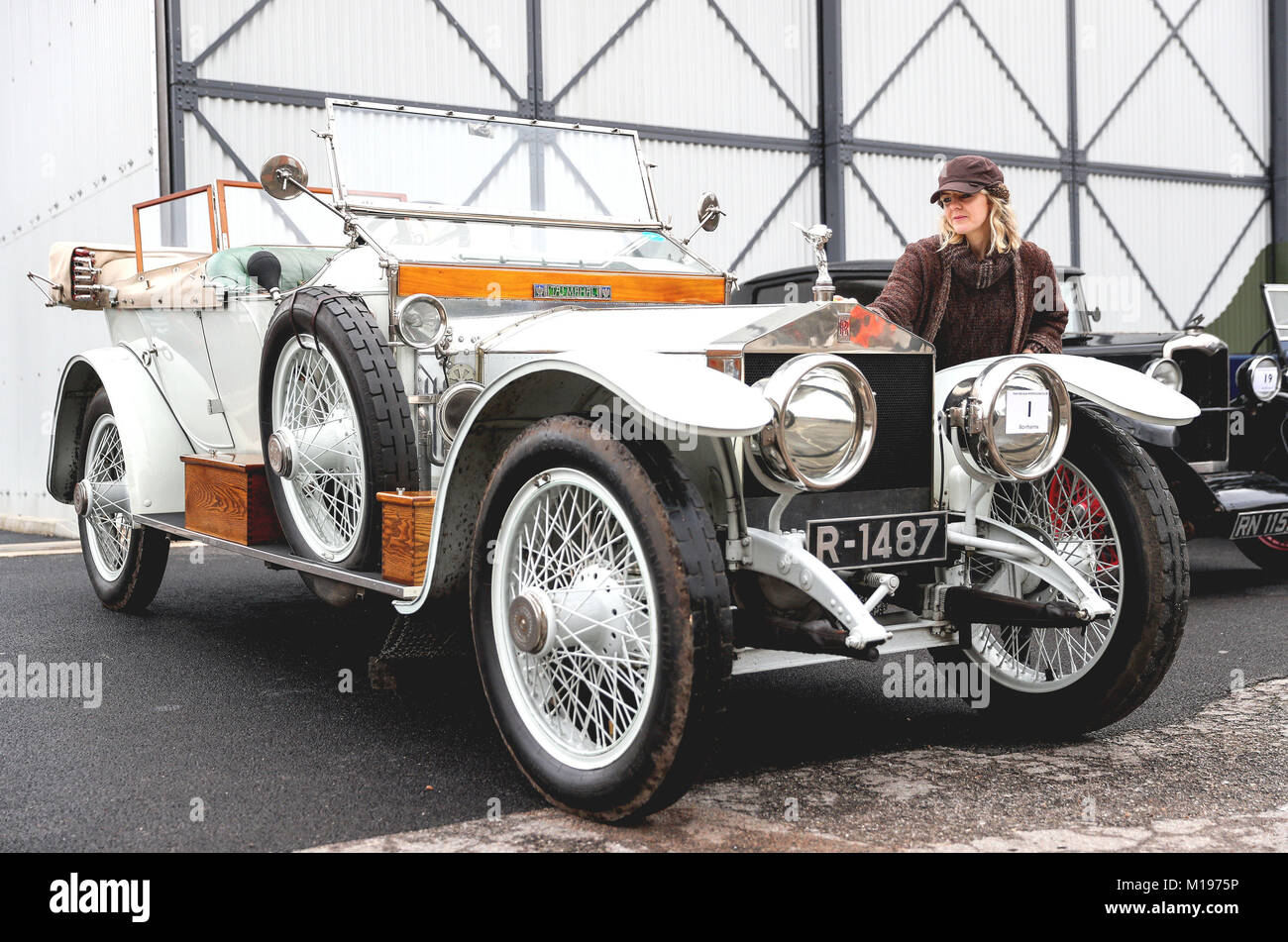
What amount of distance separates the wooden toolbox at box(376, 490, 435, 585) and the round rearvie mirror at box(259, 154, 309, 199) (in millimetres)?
1176

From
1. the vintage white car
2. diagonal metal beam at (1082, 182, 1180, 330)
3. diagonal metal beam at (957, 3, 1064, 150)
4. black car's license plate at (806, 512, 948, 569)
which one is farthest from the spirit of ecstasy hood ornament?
diagonal metal beam at (1082, 182, 1180, 330)

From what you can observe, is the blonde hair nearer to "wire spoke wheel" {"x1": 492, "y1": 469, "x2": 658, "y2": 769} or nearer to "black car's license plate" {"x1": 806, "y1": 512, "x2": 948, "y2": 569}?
"black car's license plate" {"x1": 806, "y1": 512, "x2": 948, "y2": 569}

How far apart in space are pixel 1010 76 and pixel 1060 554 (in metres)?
11.7

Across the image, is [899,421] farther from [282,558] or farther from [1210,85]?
[1210,85]

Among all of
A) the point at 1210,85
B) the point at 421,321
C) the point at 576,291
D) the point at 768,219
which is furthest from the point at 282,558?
the point at 1210,85

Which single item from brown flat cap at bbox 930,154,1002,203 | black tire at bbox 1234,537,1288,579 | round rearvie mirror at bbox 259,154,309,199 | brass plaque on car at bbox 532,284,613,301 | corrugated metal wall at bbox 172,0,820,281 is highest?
corrugated metal wall at bbox 172,0,820,281

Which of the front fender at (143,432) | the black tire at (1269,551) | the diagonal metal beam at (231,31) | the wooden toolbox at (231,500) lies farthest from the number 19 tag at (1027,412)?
the diagonal metal beam at (231,31)

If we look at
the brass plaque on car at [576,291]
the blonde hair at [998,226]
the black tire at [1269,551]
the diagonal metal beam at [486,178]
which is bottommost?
the black tire at [1269,551]

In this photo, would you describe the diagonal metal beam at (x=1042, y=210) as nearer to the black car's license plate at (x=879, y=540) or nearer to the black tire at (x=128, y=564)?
the black tire at (x=128, y=564)

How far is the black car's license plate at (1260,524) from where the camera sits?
233 inches

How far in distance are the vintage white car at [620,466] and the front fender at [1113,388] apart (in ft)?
0.03

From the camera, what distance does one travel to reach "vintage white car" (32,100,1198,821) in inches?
111

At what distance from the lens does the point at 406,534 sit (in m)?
3.44
